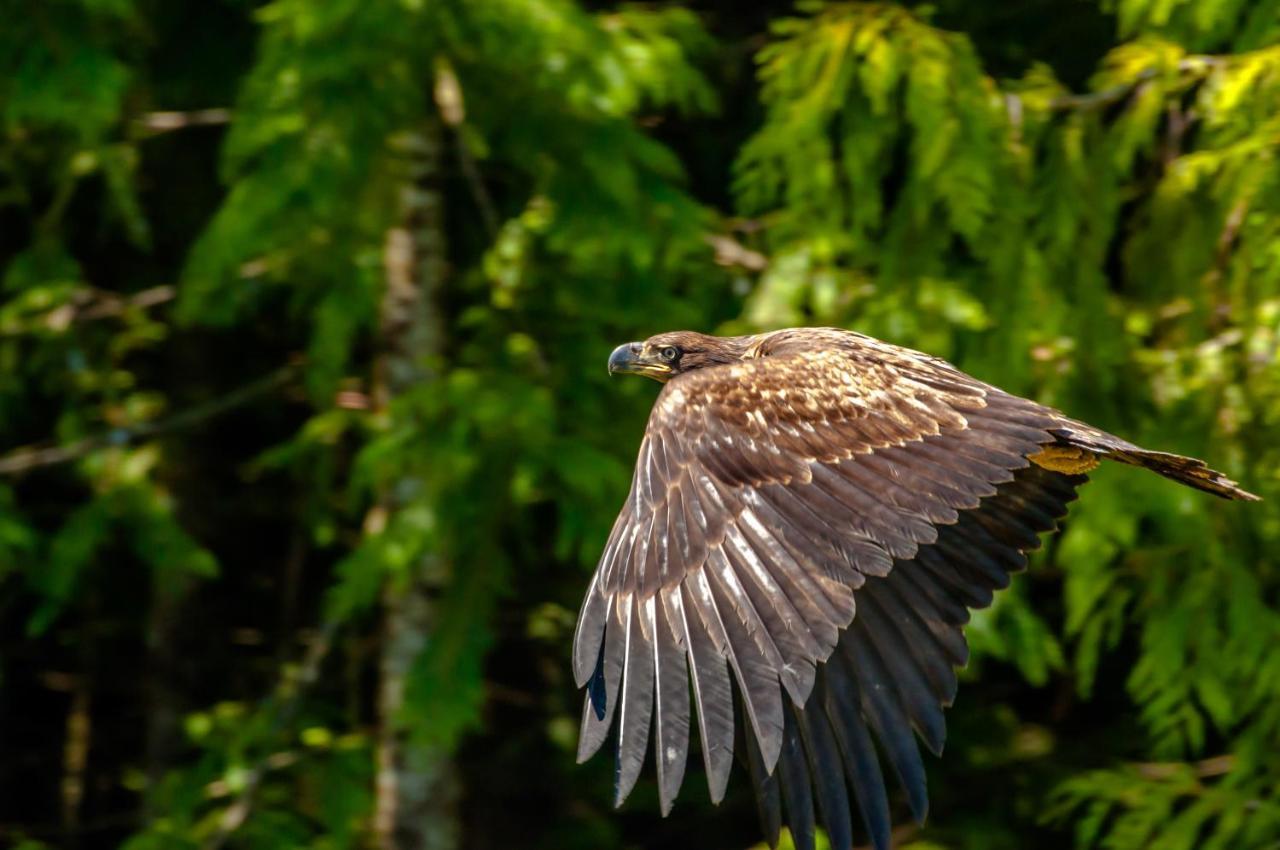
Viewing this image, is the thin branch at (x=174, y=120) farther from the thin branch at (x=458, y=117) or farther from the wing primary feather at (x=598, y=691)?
the wing primary feather at (x=598, y=691)

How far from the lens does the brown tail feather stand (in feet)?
13.4

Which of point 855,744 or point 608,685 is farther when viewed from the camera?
point 855,744

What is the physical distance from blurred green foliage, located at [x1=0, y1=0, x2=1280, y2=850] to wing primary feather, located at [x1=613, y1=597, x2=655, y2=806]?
6.54 feet

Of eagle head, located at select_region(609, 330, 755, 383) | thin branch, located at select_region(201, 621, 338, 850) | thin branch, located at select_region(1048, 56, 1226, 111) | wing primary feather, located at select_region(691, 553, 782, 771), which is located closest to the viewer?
wing primary feather, located at select_region(691, 553, 782, 771)

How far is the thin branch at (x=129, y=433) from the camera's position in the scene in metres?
6.71

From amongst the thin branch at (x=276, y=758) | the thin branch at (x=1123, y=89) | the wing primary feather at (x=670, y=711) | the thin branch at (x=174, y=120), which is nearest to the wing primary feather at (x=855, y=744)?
the wing primary feather at (x=670, y=711)

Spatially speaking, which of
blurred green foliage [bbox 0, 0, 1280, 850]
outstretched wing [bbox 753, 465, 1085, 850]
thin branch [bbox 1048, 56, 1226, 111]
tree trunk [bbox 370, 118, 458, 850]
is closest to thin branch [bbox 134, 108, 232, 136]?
blurred green foliage [bbox 0, 0, 1280, 850]

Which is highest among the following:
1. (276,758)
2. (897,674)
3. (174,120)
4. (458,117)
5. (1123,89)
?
(1123,89)

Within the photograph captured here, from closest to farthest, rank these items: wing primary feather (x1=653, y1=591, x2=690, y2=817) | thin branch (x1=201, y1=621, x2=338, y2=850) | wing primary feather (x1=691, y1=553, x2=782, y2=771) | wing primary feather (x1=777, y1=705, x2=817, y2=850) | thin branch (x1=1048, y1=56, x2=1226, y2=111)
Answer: wing primary feather (x1=653, y1=591, x2=690, y2=817) → wing primary feather (x1=691, y1=553, x2=782, y2=771) → wing primary feather (x1=777, y1=705, x2=817, y2=850) → thin branch (x1=1048, y1=56, x2=1226, y2=111) → thin branch (x1=201, y1=621, x2=338, y2=850)

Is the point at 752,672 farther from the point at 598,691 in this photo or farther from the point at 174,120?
the point at 174,120

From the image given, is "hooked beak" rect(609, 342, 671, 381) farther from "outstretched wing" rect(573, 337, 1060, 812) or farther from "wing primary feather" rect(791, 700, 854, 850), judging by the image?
"wing primary feather" rect(791, 700, 854, 850)

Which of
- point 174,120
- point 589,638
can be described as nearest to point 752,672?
point 589,638

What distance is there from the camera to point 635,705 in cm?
353

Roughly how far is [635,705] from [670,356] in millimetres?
1752
